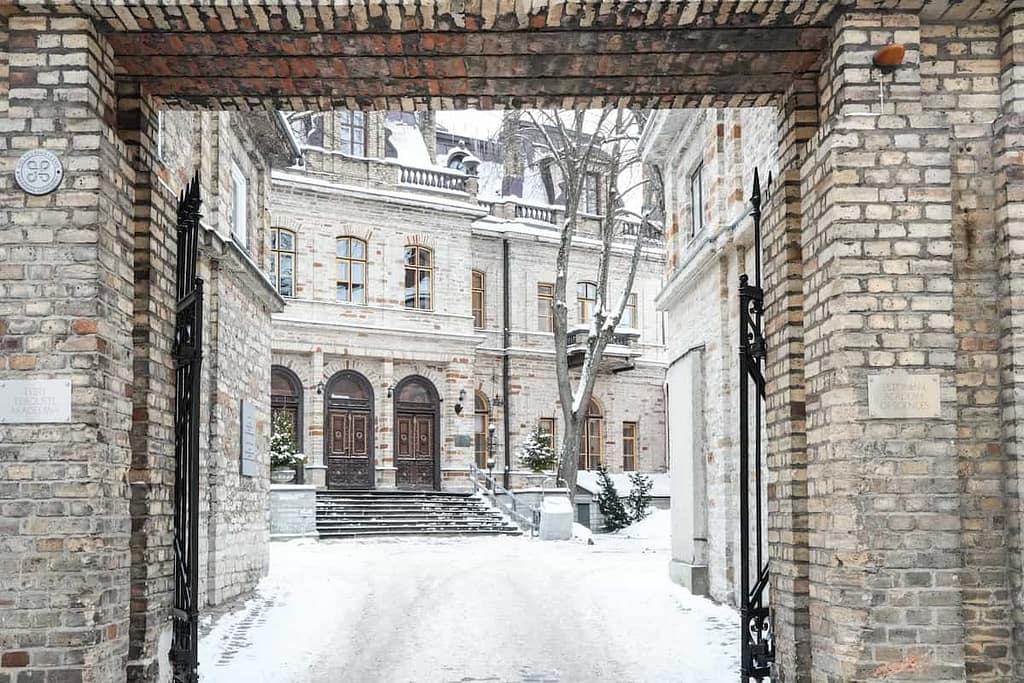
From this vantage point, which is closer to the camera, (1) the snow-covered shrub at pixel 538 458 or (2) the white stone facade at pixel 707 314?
(2) the white stone facade at pixel 707 314

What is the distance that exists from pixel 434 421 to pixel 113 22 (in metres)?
23.7

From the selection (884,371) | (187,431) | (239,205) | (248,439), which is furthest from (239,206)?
(884,371)

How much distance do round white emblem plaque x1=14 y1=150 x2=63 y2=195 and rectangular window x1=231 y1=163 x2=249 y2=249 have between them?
7.93 m

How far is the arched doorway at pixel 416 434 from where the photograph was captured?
29047mm

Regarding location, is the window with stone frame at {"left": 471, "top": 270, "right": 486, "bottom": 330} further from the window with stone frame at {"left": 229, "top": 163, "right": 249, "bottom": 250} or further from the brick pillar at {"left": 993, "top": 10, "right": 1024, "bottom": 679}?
the brick pillar at {"left": 993, "top": 10, "right": 1024, "bottom": 679}

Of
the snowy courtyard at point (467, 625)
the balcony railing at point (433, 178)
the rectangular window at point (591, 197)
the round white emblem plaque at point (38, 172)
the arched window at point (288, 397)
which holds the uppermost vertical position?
the rectangular window at point (591, 197)

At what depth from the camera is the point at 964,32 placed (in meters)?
6.27

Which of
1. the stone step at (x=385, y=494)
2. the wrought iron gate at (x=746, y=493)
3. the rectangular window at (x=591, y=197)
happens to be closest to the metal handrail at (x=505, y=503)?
the stone step at (x=385, y=494)

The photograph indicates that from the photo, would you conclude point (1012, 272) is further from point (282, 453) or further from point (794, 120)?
point (282, 453)

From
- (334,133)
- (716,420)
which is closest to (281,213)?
(334,133)

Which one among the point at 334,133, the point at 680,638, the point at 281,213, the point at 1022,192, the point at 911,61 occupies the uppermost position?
the point at 334,133

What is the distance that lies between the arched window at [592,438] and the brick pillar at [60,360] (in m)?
28.0

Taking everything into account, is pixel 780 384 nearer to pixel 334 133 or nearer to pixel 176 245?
pixel 176 245

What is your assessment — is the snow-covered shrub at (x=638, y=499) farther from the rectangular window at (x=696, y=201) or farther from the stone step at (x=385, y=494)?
the rectangular window at (x=696, y=201)
